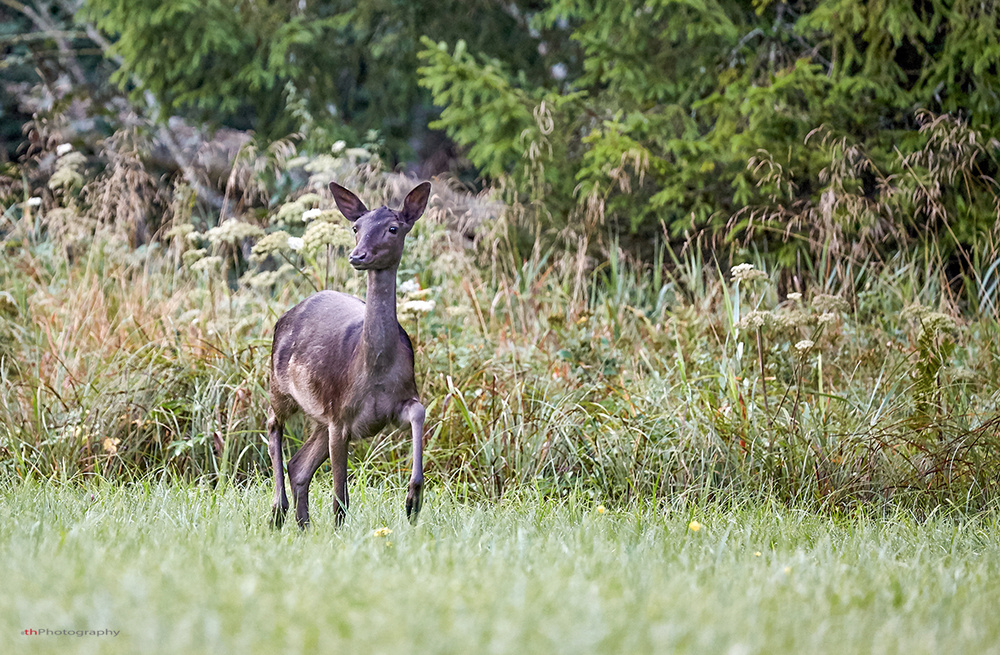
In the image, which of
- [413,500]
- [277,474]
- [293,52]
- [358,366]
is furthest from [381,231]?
[293,52]

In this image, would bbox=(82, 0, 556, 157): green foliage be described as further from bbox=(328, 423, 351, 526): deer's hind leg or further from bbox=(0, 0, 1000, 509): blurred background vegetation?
bbox=(328, 423, 351, 526): deer's hind leg

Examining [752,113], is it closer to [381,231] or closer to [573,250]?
[573,250]

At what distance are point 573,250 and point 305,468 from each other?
5.32 m

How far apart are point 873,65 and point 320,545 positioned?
257 inches

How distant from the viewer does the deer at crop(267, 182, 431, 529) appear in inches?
136

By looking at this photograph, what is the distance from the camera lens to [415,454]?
11.0ft

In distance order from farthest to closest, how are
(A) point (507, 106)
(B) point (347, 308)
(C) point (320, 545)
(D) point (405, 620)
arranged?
(A) point (507, 106) < (B) point (347, 308) < (C) point (320, 545) < (D) point (405, 620)

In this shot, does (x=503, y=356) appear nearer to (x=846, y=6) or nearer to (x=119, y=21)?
(x=846, y=6)

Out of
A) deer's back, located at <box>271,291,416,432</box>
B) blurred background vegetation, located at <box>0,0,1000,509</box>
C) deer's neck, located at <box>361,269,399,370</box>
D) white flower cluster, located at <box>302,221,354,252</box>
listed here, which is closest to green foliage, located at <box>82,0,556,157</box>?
blurred background vegetation, located at <box>0,0,1000,509</box>

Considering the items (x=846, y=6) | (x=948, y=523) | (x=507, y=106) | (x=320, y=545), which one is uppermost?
(x=846, y=6)

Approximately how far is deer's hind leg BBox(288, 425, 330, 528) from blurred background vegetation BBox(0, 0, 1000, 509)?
1.12 meters

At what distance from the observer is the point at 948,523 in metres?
4.33

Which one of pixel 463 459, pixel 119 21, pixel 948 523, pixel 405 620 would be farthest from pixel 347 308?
pixel 119 21

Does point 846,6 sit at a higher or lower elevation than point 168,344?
higher
